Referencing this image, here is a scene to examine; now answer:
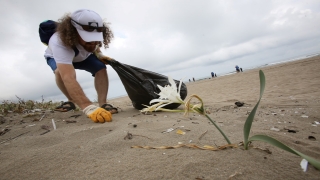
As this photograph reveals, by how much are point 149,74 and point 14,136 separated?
60.0 inches

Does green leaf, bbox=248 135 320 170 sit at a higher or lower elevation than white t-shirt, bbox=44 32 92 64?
lower

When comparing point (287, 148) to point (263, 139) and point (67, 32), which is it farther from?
point (67, 32)

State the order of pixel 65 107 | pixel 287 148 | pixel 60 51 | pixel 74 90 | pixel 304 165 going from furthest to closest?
1. pixel 65 107
2. pixel 60 51
3. pixel 74 90
4. pixel 304 165
5. pixel 287 148

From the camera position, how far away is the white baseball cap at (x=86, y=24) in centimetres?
201

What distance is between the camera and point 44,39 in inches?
89.7

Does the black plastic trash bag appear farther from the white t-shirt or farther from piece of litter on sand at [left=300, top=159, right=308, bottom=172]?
piece of litter on sand at [left=300, top=159, right=308, bottom=172]

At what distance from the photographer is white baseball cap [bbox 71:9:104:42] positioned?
2008mm

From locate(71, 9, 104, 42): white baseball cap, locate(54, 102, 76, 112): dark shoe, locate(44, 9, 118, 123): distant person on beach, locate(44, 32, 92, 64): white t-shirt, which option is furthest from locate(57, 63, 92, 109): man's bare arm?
locate(54, 102, 76, 112): dark shoe

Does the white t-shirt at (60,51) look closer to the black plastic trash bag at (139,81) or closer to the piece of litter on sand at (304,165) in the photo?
the black plastic trash bag at (139,81)

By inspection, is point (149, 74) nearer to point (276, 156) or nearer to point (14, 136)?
point (14, 136)

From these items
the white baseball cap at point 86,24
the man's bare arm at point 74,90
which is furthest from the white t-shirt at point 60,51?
the white baseball cap at point 86,24

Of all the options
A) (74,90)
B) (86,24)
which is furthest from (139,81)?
(86,24)

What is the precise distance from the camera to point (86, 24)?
6.62 feet

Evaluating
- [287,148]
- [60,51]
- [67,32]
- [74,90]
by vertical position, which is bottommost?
[287,148]
